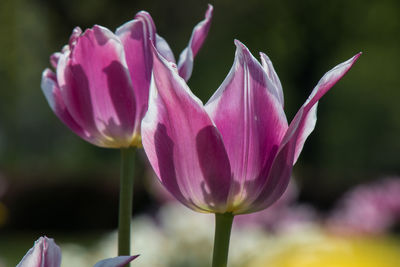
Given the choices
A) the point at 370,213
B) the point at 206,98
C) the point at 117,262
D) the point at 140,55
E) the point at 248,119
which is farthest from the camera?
the point at 206,98

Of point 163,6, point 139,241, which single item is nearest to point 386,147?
point 163,6

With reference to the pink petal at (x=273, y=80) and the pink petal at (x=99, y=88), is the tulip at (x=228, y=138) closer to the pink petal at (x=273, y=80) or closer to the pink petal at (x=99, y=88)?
the pink petal at (x=273, y=80)

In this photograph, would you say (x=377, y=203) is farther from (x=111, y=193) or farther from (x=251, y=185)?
(x=111, y=193)

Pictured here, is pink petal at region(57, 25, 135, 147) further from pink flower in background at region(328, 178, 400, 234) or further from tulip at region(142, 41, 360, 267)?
pink flower in background at region(328, 178, 400, 234)

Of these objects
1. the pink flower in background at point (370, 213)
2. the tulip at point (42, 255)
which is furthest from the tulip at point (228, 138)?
the pink flower in background at point (370, 213)

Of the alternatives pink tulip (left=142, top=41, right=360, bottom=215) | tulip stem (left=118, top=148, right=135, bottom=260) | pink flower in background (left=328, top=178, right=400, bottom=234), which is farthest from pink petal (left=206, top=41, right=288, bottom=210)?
pink flower in background (left=328, top=178, right=400, bottom=234)

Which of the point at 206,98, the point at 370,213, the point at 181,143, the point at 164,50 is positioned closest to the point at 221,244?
the point at 181,143

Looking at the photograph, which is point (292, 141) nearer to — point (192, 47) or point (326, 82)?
point (326, 82)
